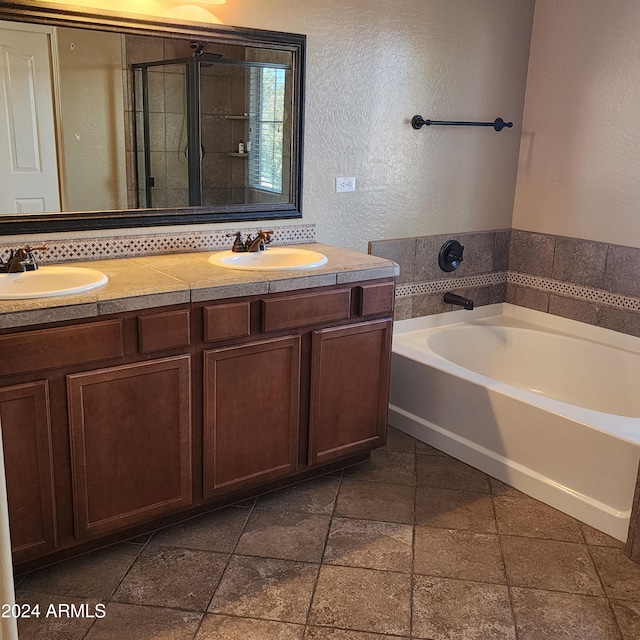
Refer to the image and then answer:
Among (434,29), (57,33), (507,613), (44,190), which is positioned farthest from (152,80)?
(507,613)

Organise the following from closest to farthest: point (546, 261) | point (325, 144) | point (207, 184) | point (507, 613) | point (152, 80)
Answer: point (507, 613), point (152, 80), point (207, 184), point (325, 144), point (546, 261)

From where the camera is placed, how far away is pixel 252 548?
2459mm

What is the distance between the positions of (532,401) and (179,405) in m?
1.41

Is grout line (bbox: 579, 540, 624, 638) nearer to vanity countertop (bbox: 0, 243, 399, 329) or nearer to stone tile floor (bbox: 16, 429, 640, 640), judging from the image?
stone tile floor (bbox: 16, 429, 640, 640)

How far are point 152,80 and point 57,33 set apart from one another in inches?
14.3

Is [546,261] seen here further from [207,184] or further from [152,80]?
[152,80]

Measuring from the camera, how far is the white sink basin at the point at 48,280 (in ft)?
7.55

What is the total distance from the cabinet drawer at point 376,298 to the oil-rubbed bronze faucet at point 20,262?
1.17 meters

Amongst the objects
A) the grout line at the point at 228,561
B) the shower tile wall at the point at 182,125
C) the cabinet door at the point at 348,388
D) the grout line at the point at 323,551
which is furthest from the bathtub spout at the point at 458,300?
the grout line at the point at 228,561

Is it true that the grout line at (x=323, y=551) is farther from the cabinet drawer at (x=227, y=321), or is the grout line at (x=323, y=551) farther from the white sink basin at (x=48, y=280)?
the white sink basin at (x=48, y=280)

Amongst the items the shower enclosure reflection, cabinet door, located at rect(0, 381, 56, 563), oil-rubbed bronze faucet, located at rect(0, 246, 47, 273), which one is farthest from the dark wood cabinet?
the shower enclosure reflection

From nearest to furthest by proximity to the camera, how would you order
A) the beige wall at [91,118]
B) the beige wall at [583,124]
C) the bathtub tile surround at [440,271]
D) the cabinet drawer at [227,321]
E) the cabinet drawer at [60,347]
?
the cabinet drawer at [60,347], the cabinet drawer at [227,321], the beige wall at [91,118], the beige wall at [583,124], the bathtub tile surround at [440,271]

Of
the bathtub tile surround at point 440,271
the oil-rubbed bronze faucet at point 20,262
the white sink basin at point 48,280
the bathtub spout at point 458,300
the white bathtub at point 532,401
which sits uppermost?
the oil-rubbed bronze faucet at point 20,262

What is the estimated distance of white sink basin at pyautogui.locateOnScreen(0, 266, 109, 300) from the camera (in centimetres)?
A: 230
